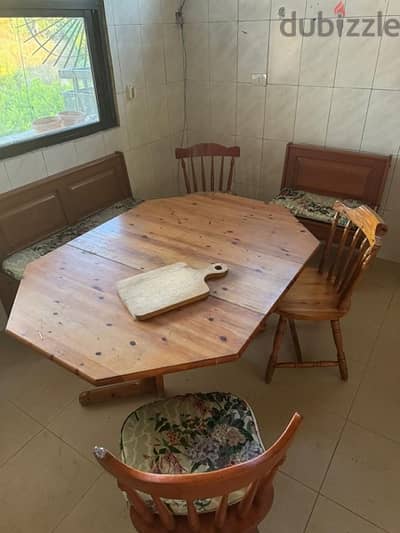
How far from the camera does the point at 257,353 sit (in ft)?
6.87

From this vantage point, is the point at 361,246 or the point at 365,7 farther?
the point at 365,7

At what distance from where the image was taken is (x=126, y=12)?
2.49 m

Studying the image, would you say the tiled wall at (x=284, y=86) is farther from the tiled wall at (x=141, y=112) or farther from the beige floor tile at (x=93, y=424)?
the beige floor tile at (x=93, y=424)

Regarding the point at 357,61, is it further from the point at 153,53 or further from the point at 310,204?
the point at 153,53

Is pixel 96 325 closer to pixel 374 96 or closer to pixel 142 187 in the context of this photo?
pixel 142 187

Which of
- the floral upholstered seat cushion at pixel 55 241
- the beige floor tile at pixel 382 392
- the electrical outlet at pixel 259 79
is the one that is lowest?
the beige floor tile at pixel 382 392

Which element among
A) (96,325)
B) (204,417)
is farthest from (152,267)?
(204,417)

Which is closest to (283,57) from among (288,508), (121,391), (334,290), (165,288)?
(334,290)

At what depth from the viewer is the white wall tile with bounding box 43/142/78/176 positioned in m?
2.30

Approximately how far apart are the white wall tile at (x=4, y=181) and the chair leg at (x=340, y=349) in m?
1.90

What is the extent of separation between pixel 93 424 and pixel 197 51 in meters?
2.72

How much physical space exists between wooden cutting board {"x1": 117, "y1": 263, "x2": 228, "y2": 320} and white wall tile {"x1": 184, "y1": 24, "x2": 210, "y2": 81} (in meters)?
2.13

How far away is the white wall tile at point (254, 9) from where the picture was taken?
2.52 m

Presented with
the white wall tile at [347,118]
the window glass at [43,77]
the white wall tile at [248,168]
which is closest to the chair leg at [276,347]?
the white wall tile at [347,118]
